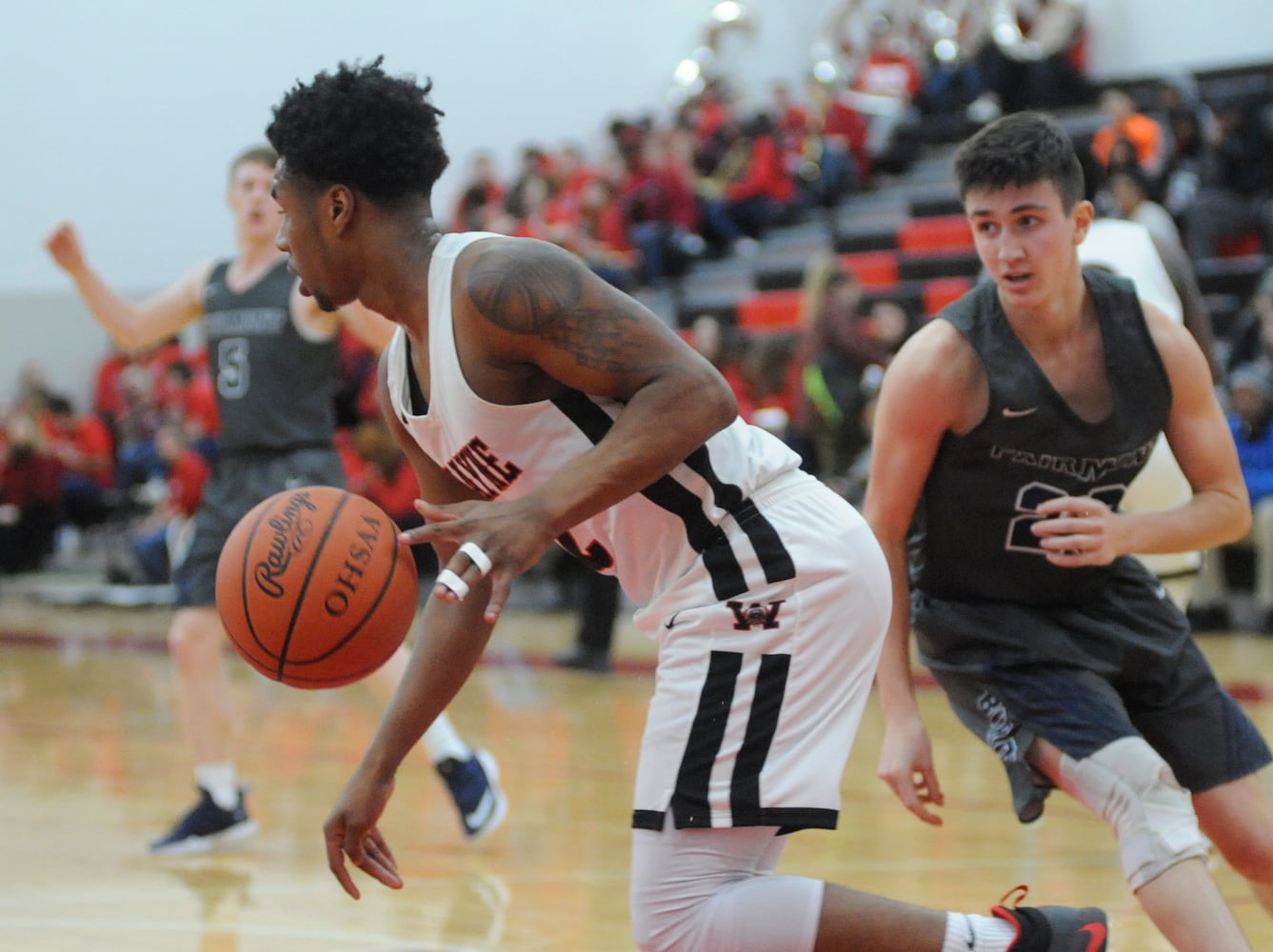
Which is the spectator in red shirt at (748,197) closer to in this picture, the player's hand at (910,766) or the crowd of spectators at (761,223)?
the crowd of spectators at (761,223)

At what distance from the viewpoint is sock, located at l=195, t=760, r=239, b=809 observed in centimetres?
519

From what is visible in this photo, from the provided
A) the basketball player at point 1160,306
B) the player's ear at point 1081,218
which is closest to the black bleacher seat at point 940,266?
the basketball player at point 1160,306

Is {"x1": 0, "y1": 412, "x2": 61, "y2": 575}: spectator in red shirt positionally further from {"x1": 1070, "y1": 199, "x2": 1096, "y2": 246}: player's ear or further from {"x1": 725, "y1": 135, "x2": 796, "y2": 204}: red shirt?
{"x1": 1070, "y1": 199, "x2": 1096, "y2": 246}: player's ear

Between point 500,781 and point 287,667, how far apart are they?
11.3 feet

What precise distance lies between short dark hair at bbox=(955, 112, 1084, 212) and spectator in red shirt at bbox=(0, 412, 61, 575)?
11786 mm

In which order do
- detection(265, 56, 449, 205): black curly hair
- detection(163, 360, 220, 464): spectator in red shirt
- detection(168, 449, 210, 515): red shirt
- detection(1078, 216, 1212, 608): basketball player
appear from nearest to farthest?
1. detection(265, 56, 449, 205): black curly hair
2. detection(1078, 216, 1212, 608): basketball player
3. detection(168, 449, 210, 515): red shirt
4. detection(163, 360, 220, 464): spectator in red shirt

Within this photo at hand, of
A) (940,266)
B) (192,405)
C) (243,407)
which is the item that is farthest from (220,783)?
(940,266)

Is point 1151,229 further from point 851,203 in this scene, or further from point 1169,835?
point 851,203

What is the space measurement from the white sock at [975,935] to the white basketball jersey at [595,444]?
62 cm

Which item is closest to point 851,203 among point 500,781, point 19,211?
point 19,211

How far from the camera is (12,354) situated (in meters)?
16.0

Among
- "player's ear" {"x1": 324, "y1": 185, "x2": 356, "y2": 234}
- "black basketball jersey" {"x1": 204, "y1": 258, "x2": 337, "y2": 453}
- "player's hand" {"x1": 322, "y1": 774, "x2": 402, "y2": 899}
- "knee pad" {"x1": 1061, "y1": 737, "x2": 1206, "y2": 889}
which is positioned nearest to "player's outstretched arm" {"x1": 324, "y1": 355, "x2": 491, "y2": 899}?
"player's hand" {"x1": 322, "y1": 774, "x2": 402, "y2": 899}

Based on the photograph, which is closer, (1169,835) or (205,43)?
(1169,835)

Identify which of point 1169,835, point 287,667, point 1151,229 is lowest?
point 1169,835
